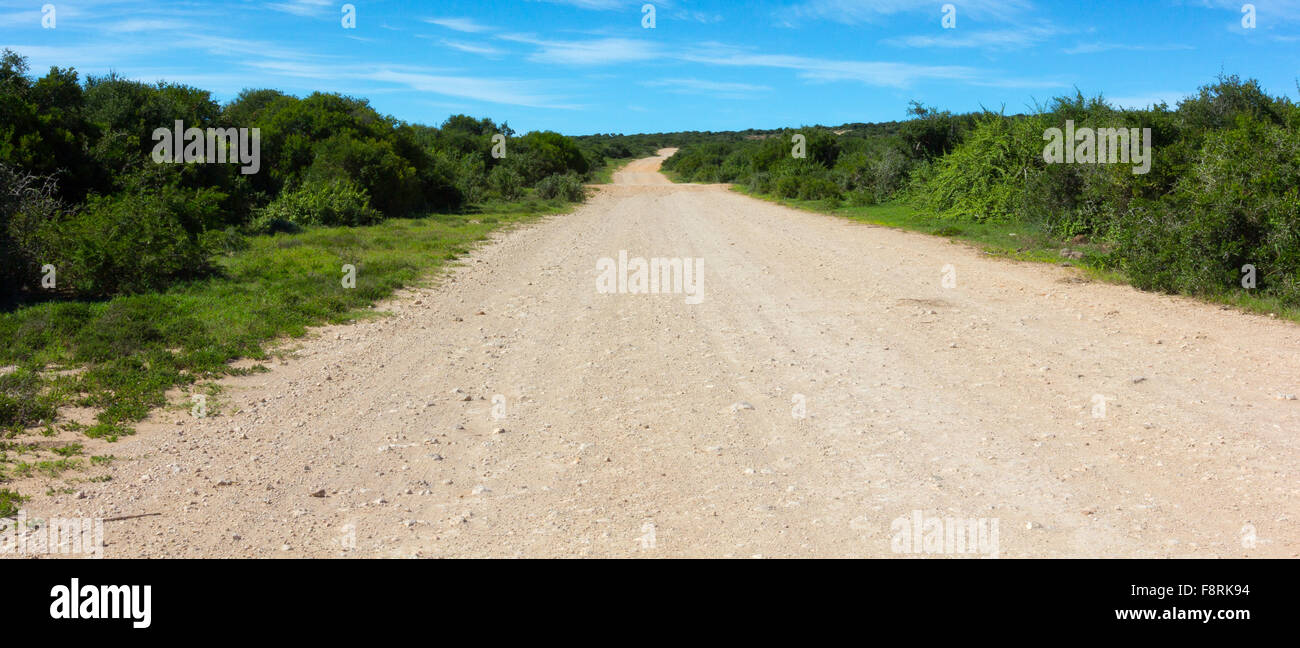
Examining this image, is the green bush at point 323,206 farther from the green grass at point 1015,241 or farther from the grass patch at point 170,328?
the green grass at point 1015,241

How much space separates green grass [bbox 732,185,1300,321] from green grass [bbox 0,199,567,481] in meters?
10.3

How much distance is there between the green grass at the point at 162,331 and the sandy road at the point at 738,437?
1.60 feet

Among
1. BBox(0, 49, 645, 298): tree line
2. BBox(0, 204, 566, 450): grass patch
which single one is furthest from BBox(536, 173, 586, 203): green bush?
BBox(0, 204, 566, 450): grass patch

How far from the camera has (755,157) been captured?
49.7 meters

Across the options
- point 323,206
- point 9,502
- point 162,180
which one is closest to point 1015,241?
point 323,206

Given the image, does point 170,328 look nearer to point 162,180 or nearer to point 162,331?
point 162,331

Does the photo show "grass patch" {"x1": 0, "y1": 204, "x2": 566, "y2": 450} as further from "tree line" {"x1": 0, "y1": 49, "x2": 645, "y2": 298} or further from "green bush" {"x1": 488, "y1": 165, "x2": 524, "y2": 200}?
"green bush" {"x1": 488, "y1": 165, "x2": 524, "y2": 200}

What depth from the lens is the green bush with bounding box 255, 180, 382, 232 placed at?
19.0 metres

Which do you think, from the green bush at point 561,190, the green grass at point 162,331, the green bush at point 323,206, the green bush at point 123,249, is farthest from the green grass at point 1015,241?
the green bush at point 323,206

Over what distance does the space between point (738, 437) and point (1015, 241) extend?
13726 mm

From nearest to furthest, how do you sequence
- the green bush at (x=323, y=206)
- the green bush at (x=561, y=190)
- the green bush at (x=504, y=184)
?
the green bush at (x=323, y=206) → the green bush at (x=504, y=184) → the green bush at (x=561, y=190)

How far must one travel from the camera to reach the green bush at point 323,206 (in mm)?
19000

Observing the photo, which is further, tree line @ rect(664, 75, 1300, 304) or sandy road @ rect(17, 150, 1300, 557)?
tree line @ rect(664, 75, 1300, 304)

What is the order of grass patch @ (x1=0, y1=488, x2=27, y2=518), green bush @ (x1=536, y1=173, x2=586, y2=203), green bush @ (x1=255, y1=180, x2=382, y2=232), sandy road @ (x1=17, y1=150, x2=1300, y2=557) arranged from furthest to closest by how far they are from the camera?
green bush @ (x1=536, y1=173, x2=586, y2=203), green bush @ (x1=255, y1=180, x2=382, y2=232), grass patch @ (x1=0, y1=488, x2=27, y2=518), sandy road @ (x1=17, y1=150, x2=1300, y2=557)
